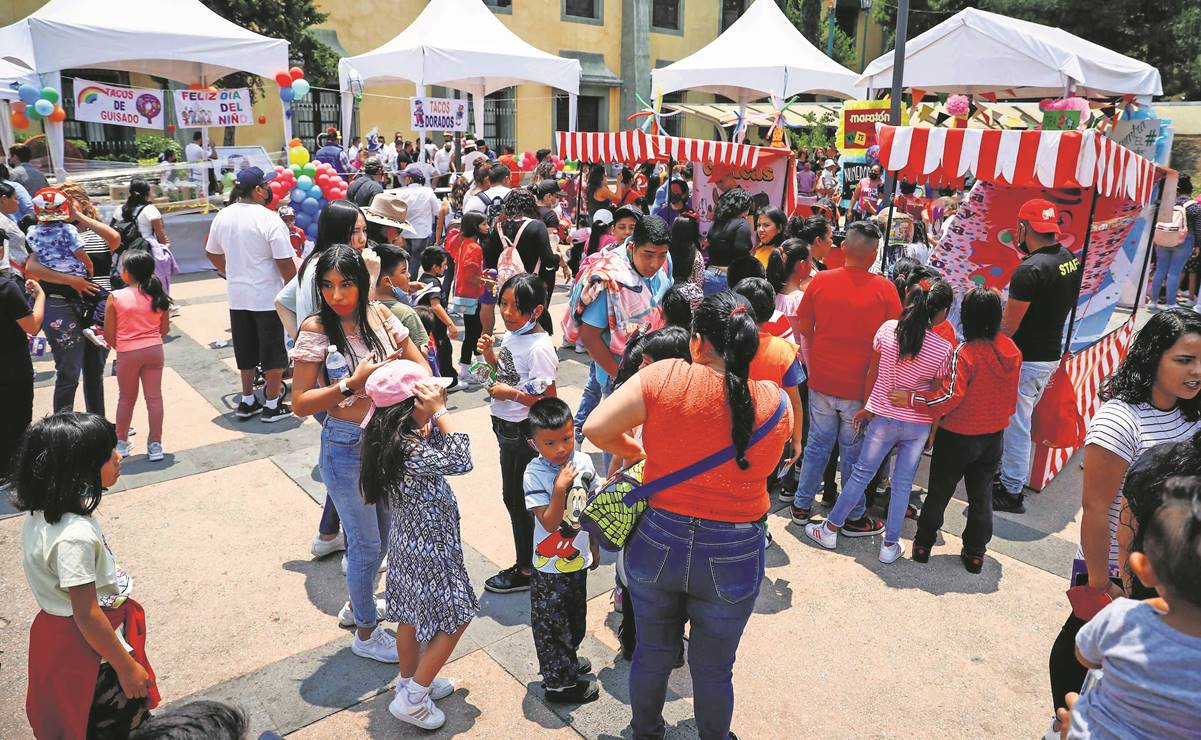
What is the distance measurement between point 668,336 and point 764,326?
0.98 metres

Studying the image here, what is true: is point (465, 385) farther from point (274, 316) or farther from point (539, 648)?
point (539, 648)

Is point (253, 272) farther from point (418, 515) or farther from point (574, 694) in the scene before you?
point (574, 694)

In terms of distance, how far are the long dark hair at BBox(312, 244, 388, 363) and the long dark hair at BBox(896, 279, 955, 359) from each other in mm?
2700

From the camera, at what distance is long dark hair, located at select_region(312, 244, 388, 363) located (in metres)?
3.21

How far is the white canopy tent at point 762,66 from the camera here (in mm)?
15648

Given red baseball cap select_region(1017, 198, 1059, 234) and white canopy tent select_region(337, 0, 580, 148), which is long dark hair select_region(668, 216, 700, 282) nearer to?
red baseball cap select_region(1017, 198, 1059, 234)

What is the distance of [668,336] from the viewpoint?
3191 mm

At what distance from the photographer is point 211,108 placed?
1198 cm

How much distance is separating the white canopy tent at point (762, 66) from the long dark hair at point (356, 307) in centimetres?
1279

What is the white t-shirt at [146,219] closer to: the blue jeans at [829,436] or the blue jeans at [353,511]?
the blue jeans at [353,511]

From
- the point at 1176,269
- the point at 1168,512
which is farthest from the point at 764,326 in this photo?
the point at 1176,269

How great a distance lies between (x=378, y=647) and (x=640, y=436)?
1472 millimetres

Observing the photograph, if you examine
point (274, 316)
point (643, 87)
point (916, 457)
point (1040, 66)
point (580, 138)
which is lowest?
point (916, 457)

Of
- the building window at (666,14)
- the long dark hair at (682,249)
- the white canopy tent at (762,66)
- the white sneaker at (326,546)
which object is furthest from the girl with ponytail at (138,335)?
the building window at (666,14)
